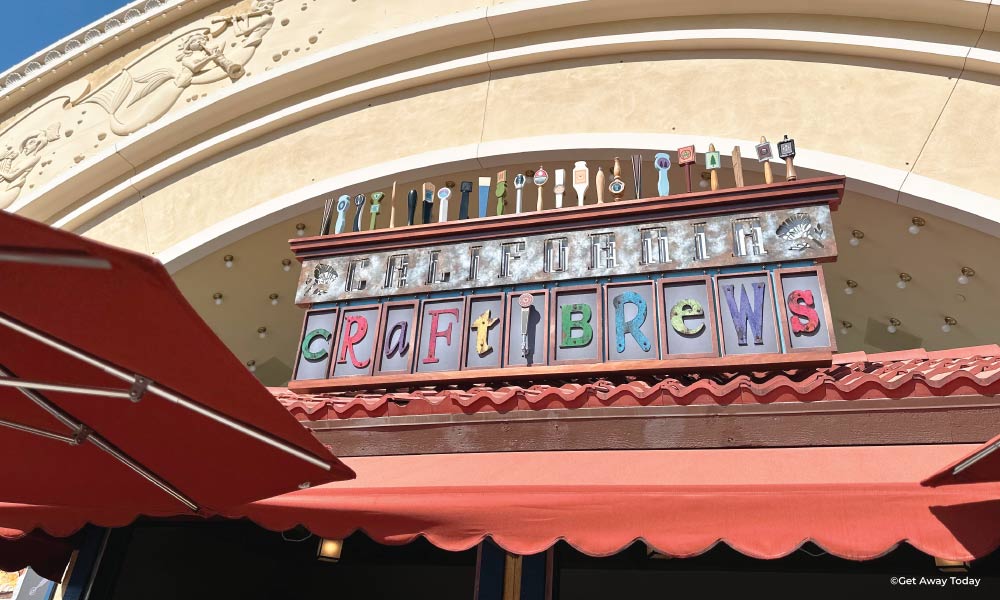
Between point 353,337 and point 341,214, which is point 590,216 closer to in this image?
point 353,337

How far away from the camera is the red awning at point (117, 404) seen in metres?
3.09

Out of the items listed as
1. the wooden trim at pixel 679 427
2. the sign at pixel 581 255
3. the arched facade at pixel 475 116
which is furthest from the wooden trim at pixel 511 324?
the arched facade at pixel 475 116

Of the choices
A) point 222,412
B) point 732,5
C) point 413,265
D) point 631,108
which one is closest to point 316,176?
point 413,265

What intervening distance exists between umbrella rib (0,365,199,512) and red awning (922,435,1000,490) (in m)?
3.69

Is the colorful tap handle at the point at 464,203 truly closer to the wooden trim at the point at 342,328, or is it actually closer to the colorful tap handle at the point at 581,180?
the colorful tap handle at the point at 581,180

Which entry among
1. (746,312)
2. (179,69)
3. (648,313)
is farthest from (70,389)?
(179,69)

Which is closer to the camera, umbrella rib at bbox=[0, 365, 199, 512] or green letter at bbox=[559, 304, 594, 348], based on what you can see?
umbrella rib at bbox=[0, 365, 199, 512]

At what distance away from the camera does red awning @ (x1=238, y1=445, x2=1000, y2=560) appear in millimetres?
3498

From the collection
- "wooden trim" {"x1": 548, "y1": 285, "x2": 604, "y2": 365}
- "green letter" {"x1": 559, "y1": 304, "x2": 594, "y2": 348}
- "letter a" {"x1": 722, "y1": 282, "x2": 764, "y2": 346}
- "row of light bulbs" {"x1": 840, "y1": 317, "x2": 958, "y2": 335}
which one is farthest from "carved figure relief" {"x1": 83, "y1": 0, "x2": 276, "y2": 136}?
"row of light bulbs" {"x1": 840, "y1": 317, "x2": 958, "y2": 335}

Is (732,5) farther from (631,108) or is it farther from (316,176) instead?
(316,176)

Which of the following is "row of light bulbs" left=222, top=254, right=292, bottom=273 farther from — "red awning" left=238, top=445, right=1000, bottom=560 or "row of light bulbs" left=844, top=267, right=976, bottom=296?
"row of light bulbs" left=844, top=267, right=976, bottom=296

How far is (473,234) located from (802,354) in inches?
126

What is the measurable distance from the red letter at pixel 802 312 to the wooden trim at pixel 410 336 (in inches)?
125

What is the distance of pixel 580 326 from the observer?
6793 millimetres
